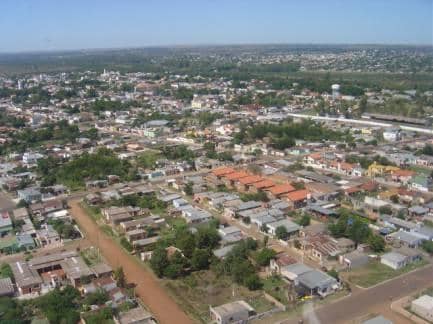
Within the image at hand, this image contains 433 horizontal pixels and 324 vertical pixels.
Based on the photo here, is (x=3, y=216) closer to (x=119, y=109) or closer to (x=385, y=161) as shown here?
(x=385, y=161)

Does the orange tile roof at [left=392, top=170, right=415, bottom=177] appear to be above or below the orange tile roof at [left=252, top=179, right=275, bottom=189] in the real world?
above

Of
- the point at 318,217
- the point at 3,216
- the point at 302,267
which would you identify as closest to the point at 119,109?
the point at 3,216

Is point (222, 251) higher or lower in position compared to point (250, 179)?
lower

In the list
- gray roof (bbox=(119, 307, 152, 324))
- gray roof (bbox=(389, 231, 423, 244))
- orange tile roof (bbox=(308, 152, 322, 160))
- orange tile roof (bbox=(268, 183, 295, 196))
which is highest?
orange tile roof (bbox=(308, 152, 322, 160))

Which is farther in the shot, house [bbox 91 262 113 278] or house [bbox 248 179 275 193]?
house [bbox 248 179 275 193]

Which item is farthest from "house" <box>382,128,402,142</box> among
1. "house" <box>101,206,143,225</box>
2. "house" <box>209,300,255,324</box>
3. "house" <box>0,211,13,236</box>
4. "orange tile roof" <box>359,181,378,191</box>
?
"house" <box>0,211,13,236</box>

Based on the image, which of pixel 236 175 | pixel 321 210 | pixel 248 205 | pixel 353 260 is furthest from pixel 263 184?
pixel 353 260

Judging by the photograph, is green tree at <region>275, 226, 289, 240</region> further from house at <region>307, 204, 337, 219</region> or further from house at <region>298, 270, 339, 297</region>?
house at <region>298, 270, 339, 297</region>

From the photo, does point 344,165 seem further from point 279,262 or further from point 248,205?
point 279,262
